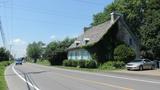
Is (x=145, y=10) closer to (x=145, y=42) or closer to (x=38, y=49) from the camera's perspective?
(x=145, y=42)

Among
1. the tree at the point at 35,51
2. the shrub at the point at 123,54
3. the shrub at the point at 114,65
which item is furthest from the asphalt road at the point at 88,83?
the tree at the point at 35,51

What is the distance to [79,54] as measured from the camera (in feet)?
205

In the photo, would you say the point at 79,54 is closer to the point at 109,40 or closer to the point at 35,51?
the point at 109,40

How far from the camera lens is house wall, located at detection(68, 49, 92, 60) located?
56.8 meters

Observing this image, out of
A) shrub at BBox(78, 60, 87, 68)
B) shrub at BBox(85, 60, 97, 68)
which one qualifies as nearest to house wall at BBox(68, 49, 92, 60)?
shrub at BBox(78, 60, 87, 68)

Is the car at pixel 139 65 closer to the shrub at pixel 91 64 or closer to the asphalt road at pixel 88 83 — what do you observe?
the shrub at pixel 91 64

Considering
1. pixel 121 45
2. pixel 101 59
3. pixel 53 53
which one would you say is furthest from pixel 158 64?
pixel 53 53

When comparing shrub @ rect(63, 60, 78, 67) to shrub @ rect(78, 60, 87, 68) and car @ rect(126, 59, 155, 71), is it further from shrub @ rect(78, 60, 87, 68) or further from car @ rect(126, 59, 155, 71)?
car @ rect(126, 59, 155, 71)

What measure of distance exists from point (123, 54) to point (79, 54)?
14.2m

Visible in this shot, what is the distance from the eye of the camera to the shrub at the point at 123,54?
49.7 meters

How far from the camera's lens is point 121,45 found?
51.2 metres

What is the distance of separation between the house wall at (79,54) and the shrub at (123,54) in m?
6.25

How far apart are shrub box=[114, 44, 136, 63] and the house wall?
625 centimetres

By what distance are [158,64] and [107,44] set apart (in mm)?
9656
